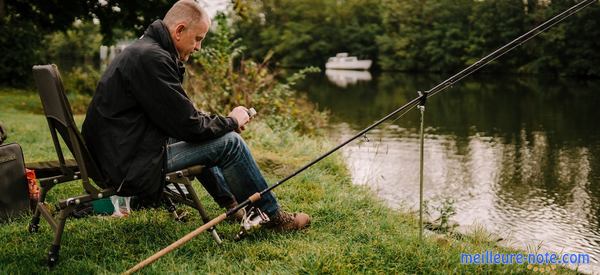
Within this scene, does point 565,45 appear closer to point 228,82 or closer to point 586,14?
point 586,14

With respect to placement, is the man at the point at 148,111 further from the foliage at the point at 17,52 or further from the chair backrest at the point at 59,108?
the foliage at the point at 17,52

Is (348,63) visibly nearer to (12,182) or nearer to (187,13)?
(12,182)

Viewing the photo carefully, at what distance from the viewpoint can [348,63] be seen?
62.1 metres

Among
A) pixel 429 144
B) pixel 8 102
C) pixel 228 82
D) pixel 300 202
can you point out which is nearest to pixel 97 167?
pixel 300 202

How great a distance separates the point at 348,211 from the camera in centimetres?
450

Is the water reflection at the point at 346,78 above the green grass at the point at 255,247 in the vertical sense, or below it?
below

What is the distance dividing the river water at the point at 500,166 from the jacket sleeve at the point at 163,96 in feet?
3.94

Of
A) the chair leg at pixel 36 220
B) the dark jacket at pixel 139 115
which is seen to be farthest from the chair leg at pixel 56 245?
the chair leg at pixel 36 220

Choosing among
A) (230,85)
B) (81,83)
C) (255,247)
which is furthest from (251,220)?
(81,83)

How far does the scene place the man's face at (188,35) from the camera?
11.1 ft

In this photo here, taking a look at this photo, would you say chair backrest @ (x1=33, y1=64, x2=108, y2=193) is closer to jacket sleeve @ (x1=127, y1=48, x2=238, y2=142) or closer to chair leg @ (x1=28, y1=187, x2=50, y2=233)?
jacket sleeve @ (x1=127, y1=48, x2=238, y2=142)

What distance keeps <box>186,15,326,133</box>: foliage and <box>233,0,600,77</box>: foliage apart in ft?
31.5

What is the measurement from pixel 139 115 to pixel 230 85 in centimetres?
716

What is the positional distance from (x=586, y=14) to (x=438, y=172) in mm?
33587
